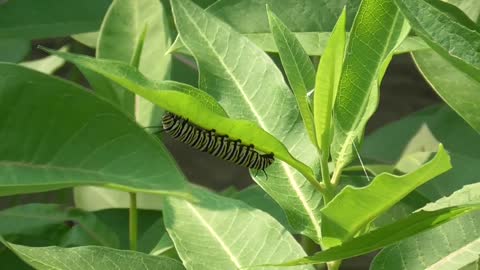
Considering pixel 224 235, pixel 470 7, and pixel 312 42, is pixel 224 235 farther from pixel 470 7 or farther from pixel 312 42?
pixel 470 7

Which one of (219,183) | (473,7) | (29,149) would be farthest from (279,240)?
(219,183)

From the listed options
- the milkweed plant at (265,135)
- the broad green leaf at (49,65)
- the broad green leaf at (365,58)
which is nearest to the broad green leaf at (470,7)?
the milkweed plant at (265,135)

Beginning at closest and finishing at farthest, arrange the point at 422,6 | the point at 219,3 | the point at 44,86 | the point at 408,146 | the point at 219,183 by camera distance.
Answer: the point at 422,6 < the point at 44,86 < the point at 219,3 < the point at 408,146 < the point at 219,183

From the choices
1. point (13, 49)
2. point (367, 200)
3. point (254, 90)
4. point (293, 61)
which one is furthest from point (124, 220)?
point (367, 200)

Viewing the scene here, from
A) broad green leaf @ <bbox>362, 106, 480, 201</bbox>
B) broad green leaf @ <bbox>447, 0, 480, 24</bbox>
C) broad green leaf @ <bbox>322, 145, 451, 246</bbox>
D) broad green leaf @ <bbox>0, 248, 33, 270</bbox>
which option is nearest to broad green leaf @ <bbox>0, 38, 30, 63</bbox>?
broad green leaf @ <bbox>0, 248, 33, 270</bbox>

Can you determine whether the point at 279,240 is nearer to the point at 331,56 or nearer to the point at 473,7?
the point at 331,56

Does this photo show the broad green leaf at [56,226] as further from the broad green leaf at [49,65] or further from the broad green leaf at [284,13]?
the broad green leaf at [49,65]
